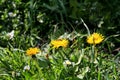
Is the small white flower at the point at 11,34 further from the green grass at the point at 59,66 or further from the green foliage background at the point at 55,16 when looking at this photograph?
the green grass at the point at 59,66

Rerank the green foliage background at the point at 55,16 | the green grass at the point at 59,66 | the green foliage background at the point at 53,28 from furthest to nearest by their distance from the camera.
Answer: the green foliage background at the point at 55,16
the green foliage background at the point at 53,28
the green grass at the point at 59,66

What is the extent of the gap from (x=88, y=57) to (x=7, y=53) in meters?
0.64

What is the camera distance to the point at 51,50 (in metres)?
3.12

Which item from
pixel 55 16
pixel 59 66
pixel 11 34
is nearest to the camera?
pixel 59 66

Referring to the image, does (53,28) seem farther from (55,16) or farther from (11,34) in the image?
(11,34)

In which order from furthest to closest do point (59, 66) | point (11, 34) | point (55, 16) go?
point (55, 16) < point (11, 34) < point (59, 66)

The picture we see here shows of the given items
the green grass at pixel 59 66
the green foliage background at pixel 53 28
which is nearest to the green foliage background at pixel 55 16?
the green foliage background at pixel 53 28

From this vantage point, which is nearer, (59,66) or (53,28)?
(59,66)

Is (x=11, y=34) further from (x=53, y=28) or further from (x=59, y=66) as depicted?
(x=59, y=66)

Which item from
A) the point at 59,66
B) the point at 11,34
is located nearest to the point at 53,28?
the point at 11,34

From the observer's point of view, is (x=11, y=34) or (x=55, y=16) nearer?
(x=11, y=34)

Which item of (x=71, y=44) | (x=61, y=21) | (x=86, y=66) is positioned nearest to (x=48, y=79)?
(x=86, y=66)

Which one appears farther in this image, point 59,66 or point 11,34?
point 11,34

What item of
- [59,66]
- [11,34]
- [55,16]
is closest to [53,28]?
[55,16]
